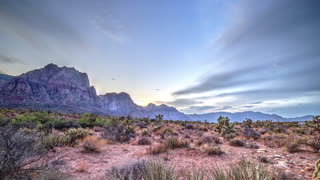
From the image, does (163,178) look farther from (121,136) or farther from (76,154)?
(121,136)

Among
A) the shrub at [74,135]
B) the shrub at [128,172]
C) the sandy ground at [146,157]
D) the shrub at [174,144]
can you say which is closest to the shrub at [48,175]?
the sandy ground at [146,157]

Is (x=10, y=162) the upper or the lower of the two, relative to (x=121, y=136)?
upper

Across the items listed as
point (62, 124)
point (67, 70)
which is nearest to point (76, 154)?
point (62, 124)

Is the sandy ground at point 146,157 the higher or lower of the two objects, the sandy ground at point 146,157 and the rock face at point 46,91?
the lower

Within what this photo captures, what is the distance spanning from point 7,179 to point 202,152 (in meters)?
7.11

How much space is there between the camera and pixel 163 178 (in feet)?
8.45

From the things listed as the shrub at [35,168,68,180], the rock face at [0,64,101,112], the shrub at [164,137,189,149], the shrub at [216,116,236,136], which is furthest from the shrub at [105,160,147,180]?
the rock face at [0,64,101,112]

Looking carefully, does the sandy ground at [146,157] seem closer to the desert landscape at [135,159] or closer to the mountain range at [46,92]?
the desert landscape at [135,159]

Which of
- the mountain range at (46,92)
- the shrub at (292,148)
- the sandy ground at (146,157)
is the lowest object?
the sandy ground at (146,157)

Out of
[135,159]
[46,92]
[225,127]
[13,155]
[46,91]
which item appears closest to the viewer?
[13,155]

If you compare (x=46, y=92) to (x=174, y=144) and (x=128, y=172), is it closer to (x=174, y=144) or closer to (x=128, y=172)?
(x=174, y=144)

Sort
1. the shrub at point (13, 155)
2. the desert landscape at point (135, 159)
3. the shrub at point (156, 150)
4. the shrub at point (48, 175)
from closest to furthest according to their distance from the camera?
1. the desert landscape at point (135, 159)
2. the shrub at point (13, 155)
3. the shrub at point (48, 175)
4. the shrub at point (156, 150)

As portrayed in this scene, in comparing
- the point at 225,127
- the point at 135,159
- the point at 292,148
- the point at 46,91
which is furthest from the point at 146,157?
the point at 46,91

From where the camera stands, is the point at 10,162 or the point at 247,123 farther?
the point at 247,123
